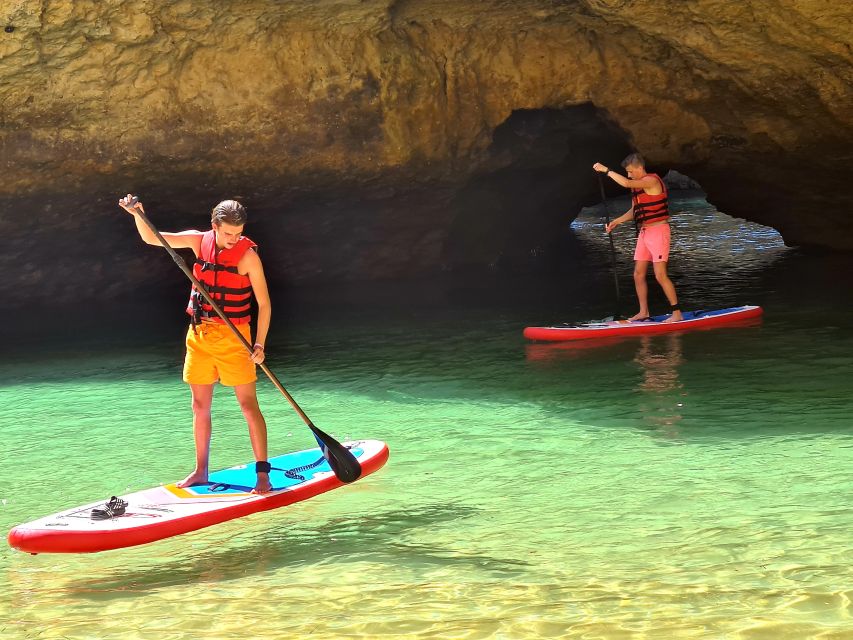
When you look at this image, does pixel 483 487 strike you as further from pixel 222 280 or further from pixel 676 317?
pixel 676 317

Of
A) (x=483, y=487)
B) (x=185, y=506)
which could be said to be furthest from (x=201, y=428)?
(x=483, y=487)

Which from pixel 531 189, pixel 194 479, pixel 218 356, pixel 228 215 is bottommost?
pixel 194 479

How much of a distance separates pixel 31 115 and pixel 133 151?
3.66ft

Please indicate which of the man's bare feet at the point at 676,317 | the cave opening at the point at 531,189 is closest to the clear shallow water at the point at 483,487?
the man's bare feet at the point at 676,317

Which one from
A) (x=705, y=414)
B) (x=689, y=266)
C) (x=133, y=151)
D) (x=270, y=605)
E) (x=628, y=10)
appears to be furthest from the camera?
(x=689, y=266)

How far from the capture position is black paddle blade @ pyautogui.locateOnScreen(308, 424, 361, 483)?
19.1ft

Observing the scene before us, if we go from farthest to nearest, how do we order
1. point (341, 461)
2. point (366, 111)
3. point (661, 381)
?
point (366, 111)
point (661, 381)
point (341, 461)

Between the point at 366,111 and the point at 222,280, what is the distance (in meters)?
6.39

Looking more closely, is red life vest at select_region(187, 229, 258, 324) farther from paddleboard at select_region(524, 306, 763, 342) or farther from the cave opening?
the cave opening

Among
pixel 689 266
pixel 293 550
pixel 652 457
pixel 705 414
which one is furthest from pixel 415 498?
pixel 689 266

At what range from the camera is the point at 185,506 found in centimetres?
552

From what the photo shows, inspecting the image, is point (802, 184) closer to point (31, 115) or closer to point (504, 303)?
point (504, 303)

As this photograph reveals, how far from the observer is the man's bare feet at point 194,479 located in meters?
5.86

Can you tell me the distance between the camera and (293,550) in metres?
5.07
